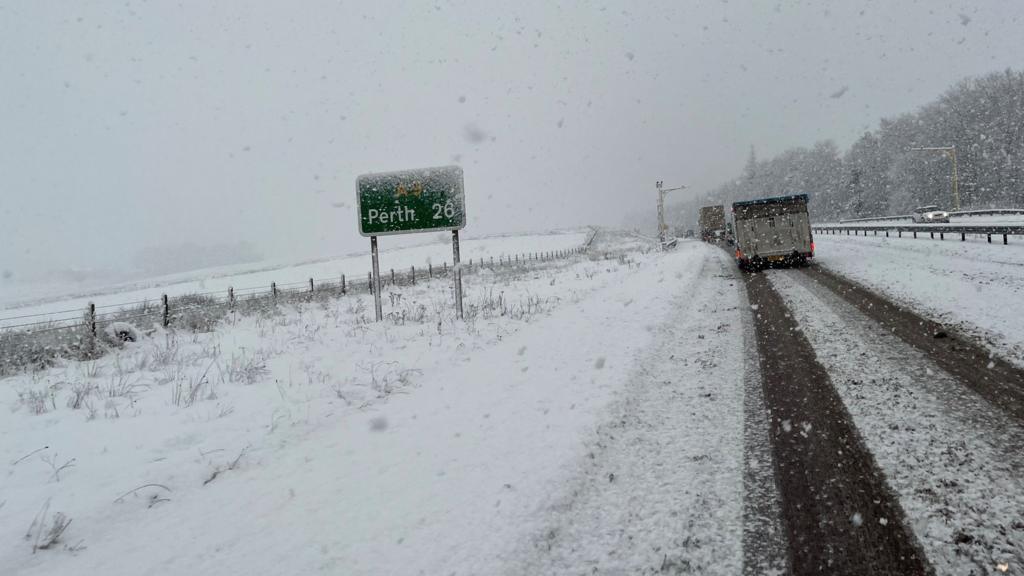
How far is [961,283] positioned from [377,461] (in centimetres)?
1451

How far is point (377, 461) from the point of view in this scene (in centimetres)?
421

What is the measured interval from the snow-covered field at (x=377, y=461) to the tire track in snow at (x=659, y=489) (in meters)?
0.02

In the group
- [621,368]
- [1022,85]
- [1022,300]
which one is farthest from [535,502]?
[1022,85]

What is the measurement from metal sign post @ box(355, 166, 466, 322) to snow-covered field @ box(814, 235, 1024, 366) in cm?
971

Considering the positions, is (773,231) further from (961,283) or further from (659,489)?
(659,489)

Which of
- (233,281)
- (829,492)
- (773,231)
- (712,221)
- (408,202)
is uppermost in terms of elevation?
(712,221)

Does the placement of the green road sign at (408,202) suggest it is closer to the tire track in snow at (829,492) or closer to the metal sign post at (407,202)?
the metal sign post at (407,202)

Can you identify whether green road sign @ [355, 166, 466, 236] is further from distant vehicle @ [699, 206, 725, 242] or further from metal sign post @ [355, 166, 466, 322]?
distant vehicle @ [699, 206, 725, 242]

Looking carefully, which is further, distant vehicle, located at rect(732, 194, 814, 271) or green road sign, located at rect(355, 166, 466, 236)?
distant vehicle, located at rect(732, 194, 814, 271)

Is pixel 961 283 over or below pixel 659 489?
over

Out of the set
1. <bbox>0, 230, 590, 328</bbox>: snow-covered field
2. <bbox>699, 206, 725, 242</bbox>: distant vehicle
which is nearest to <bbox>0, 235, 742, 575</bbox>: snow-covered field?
<bbox>0, 230, 590, 328</bbox>: snow-covered field

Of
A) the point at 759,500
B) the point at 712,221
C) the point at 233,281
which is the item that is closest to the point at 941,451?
the point at 759,500

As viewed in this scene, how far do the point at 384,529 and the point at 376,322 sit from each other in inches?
364

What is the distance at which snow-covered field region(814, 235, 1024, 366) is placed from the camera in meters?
7.47
